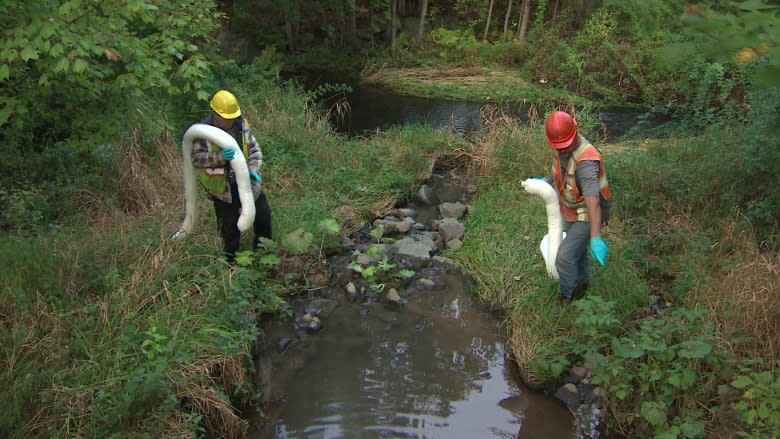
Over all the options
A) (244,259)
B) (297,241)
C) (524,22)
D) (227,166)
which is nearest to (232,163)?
(227,166)

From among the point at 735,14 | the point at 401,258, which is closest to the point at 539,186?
the point at 401,258

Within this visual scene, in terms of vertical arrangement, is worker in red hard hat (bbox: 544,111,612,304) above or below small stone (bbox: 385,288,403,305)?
above

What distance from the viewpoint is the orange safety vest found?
4.30 meters

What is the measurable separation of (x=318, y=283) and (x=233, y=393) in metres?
1.72

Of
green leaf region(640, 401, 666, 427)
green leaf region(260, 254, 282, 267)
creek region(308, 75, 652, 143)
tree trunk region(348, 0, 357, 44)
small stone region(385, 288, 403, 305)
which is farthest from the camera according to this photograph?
tree trunk region(348, 0, 357, 44)

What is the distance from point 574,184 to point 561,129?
42 cm

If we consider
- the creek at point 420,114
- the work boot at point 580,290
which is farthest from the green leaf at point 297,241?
the creek at point 420,114

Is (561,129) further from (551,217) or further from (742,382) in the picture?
(742,382)

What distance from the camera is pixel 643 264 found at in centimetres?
556

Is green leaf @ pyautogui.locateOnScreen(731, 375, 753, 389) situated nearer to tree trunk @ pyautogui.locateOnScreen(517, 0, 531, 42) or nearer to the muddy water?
the muddy water

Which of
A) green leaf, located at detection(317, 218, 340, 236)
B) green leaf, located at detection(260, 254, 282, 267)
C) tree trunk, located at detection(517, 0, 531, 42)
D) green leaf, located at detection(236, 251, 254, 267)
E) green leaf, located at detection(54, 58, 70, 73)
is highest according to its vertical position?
green leaf, located at detection(54, 58, 70, 73)

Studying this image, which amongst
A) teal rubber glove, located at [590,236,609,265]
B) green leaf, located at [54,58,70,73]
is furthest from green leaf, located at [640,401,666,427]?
green leaf, located at [54,58,70,73]

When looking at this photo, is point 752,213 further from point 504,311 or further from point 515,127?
point 515,127

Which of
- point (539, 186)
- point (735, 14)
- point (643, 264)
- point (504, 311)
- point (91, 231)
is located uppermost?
point (735, 14)
